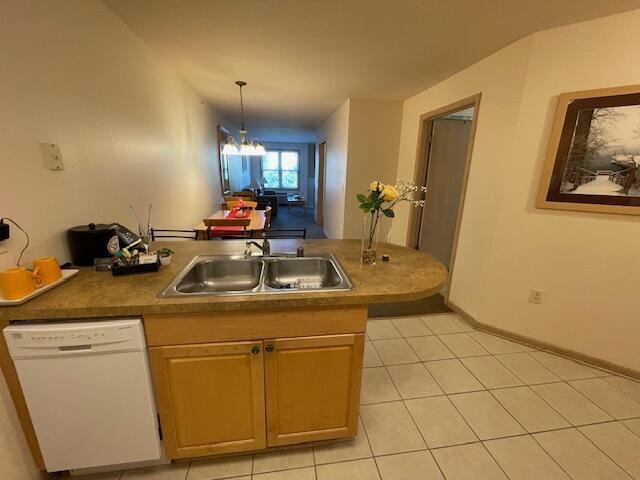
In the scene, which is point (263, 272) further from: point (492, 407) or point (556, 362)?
point (556, 362)

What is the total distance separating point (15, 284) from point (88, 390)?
485 mm

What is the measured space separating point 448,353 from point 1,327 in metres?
2.54

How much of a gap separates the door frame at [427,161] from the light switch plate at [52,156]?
287cm

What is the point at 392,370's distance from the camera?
6.47 ft

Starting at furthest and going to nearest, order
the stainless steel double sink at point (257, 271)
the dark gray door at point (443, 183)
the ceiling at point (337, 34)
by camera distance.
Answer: the dark gray door at point (443, 183), the ceiling at point (337, 34), the stainless steel double sink at point (257, 271)

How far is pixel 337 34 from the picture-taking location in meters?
1.97

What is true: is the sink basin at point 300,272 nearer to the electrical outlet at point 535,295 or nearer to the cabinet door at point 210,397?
the cabinet door at point 210,397

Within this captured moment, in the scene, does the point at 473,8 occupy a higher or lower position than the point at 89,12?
higher

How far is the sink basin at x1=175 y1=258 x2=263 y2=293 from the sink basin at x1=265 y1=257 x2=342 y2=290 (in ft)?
0.29

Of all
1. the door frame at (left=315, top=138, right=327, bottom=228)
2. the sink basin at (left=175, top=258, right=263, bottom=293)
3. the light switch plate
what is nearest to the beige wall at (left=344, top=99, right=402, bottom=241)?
the door frame at (left=315, top=138, right=327, bottom=228)

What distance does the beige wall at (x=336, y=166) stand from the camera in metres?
4.15

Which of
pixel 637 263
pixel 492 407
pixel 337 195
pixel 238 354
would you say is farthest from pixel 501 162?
pixel 337 195

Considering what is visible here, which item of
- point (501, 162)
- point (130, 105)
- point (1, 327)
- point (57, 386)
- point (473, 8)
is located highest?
point (473, 8)

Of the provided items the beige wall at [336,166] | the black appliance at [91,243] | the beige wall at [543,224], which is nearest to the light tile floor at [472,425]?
the beige wall at [543,224]
